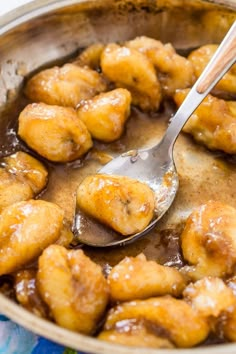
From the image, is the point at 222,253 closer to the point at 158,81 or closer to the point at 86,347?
the point at 86,347

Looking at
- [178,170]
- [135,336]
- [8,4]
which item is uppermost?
[8,4]

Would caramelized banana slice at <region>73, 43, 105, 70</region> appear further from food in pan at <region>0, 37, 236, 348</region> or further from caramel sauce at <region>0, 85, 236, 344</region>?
caramel sauce at <region>0, 85, 236, 344</region>

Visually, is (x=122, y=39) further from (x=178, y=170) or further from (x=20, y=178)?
(x=20, y=178)

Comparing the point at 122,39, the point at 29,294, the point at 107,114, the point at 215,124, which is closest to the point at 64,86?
the point at 107,114

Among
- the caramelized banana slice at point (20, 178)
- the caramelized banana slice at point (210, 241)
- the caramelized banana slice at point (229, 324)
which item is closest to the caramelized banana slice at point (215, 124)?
the caramelized banana slice at point (210, 241)

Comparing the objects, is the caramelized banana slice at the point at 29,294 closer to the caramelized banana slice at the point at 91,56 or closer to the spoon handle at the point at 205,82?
the spoon handle at the point at 205,82

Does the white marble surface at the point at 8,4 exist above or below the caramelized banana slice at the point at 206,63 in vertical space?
above
